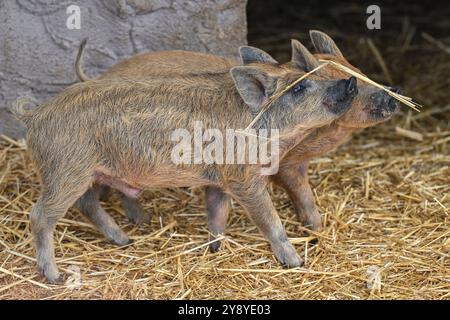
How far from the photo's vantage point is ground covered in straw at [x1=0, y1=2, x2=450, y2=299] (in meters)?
4.50

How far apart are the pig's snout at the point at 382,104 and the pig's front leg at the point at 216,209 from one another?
3.01 feet

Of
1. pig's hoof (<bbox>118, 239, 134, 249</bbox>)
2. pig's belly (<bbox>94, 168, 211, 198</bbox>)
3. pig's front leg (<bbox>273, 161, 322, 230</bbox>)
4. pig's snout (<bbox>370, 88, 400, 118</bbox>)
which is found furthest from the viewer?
→ pig's front leg (<bbox>273, 161, 322, 230</bbox>)

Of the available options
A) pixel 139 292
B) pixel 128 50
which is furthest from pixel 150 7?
pixel 139 292

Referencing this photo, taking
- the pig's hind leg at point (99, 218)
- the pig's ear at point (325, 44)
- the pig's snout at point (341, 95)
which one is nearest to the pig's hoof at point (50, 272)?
the pig's hind leg at point (99, 218)

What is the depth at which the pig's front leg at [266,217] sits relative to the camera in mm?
4684

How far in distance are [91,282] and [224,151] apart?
3.00 ft

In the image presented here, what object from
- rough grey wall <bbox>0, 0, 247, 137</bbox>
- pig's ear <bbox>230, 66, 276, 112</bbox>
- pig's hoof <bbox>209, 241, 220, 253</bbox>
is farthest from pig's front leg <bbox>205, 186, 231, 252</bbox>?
rough grey wall <bbox>0, 0, 247, 137</bbox>

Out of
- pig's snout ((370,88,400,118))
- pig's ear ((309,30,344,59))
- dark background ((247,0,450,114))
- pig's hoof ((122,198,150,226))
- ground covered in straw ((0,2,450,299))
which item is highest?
pig's ear ((309,30,344,59))

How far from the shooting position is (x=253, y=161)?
4.62 meters

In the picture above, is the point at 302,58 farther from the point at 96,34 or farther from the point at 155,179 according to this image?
the point at 96,34

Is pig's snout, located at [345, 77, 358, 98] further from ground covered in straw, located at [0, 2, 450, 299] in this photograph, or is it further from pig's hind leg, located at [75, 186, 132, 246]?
pig's hind leg, located at [75, 186, 132, 246]

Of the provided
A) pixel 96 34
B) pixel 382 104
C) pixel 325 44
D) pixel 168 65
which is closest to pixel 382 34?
pixel 96 34

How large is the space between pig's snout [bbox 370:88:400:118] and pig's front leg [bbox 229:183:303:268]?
73cm

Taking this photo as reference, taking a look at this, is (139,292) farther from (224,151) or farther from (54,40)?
(54,40)
